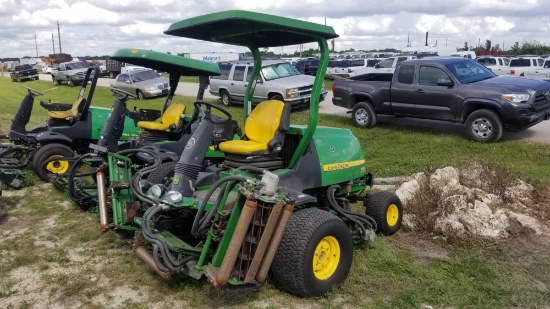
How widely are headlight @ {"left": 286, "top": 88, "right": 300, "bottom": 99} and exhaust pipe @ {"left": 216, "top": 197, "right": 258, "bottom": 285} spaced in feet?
39.1

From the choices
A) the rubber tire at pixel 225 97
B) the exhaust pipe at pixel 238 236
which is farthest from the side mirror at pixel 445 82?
the rubber tire at pixel 225 97

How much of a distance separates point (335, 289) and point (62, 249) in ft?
9.96

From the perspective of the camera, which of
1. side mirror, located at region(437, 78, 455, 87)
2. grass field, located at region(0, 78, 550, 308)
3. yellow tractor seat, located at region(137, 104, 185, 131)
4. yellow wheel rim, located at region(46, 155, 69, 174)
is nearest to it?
grass field, located at region(0, 78, 550, 308)

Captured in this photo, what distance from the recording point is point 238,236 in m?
3.77

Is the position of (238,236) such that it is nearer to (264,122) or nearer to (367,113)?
(264,122)

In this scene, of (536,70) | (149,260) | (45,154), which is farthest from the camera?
(536,70)

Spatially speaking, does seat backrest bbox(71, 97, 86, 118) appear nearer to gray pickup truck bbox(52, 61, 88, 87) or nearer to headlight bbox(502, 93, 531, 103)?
headlight bbox(502, 93, 531, 103)

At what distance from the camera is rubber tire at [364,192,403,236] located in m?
5.64

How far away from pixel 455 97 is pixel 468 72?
0.93m

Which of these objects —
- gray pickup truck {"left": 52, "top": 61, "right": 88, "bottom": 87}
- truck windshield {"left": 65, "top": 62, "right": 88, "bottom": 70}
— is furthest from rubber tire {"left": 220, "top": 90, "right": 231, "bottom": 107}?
truck windshield {"left": 65, "top": 62, "right": 88, "bottom": 70}

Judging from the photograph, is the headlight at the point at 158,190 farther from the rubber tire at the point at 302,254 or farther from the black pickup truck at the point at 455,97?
the black pickup truck at the point at 455,97

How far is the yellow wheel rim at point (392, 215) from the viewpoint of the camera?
5.80 metres

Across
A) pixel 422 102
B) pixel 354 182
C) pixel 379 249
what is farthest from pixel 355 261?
pixel 422 102

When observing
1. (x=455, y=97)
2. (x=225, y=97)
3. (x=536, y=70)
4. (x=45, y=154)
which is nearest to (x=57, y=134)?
(x=45, y=154)
